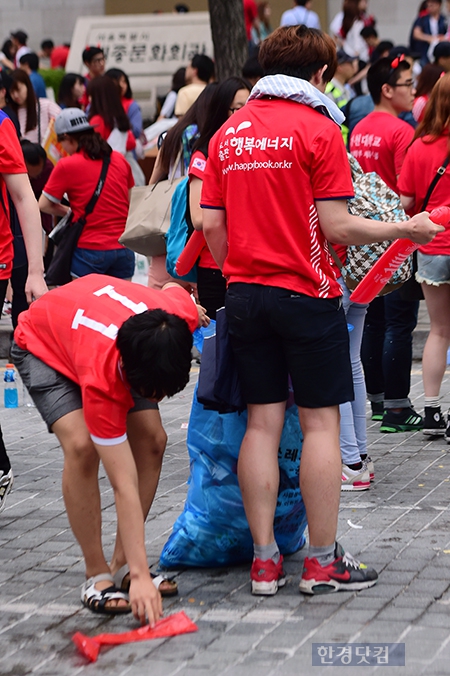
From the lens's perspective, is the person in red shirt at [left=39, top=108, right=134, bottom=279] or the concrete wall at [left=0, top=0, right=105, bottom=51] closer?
the person in red shirt at [left=39, top=108, right=134, bottom=279]

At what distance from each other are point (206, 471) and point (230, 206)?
1014mm

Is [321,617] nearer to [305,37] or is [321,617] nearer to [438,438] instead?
[305,37]

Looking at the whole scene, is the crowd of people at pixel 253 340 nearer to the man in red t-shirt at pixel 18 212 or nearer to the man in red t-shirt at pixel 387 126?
the man in red t-shirt at pixel 18 212

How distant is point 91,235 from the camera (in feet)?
25.8

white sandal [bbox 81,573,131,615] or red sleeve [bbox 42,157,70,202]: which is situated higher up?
red sleeve [bbox 42,157,70,202]

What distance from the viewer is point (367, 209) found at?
4.66 metres

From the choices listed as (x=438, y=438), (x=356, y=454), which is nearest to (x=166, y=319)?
(x=356, y=454)

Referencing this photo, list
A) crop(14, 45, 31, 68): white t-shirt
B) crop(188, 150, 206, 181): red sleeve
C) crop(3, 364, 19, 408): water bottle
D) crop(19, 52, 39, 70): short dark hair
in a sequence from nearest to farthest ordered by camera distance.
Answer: crop(188, 150, 206, 181): red sleeve → crop(3, 364, 19, 408): water bottle → crop(19, 52, 39, 70): short dark hair → crop(14, 45, 31, 68): white t-shirt

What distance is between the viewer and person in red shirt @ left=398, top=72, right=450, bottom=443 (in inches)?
227

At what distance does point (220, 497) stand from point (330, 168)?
4.30ft

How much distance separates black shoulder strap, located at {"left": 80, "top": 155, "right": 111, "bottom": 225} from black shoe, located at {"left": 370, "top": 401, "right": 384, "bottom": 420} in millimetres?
2603

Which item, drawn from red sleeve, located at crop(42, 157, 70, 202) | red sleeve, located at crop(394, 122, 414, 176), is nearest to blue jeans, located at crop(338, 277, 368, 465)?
red sleeve, located at crop(394, 122, 414, 176)

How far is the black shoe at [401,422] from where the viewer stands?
247 inches

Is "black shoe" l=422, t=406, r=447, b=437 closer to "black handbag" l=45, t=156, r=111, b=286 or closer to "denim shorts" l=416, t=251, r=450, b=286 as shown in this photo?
"denim shorts" l=416, t=251, r=450, b=286
